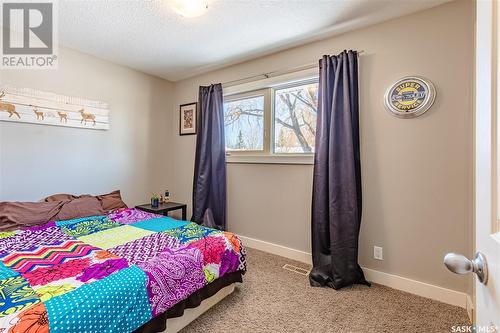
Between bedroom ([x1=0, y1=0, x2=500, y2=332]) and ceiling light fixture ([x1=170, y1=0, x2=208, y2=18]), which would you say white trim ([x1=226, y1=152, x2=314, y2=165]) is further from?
ceiling light fixture ([x1=170, y1=0, x2=208, y2=18])

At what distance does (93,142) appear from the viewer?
2.98 m

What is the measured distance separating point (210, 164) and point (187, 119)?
3.13 ft

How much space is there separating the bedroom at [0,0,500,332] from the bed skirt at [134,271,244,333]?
0.01 meters

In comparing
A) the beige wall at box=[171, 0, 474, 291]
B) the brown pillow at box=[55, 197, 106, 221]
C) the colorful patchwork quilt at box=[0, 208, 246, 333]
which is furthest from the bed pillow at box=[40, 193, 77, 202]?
the beige wall at box=[171, 0, 474, 291]

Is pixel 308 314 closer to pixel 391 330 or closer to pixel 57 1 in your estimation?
pixel 391 330

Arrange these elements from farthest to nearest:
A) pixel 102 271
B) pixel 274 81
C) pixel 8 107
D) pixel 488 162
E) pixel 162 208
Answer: pixel 162 208, pixel 274 81, pixel 8 107, pixel 102 271, pixel 488 162

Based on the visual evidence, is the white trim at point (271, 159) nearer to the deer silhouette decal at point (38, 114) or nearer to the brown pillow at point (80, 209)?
the brown pillow at point (80, 209)

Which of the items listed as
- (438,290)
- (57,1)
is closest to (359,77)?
(438,290)

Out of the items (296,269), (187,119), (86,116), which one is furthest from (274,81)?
(86,116)

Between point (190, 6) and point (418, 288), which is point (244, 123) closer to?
point (190, 6)

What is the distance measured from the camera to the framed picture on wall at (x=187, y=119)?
3645mm

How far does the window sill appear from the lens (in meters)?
2.60

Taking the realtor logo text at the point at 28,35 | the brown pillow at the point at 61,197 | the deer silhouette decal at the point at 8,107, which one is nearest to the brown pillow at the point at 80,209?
the brown pillow at the point at 61,197

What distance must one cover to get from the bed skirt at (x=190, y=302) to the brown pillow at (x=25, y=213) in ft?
5.61
